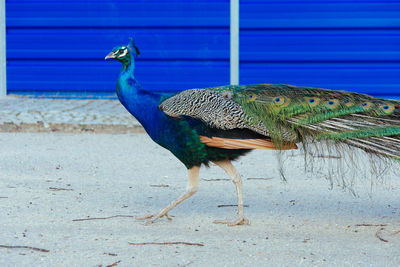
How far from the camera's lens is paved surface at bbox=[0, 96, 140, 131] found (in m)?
8.20

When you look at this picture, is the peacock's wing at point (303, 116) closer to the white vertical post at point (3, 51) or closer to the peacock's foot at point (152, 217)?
the peacock's foot at point (152, 217)

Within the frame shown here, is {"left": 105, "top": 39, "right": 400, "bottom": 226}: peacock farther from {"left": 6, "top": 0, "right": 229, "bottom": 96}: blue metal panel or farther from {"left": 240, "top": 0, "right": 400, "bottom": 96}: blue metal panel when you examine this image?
{"left": 6, "top": 0, "right": 229, "bottom": 96}: blue metal panel

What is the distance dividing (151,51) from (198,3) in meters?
0.96

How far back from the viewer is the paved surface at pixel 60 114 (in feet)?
26.9

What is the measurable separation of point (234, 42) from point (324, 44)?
127 cm

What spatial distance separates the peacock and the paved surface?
13.0 feet

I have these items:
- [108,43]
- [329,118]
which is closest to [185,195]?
[329,118]

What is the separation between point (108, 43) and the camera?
31.9 feet

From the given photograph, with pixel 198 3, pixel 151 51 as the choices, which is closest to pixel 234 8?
pixel 198 3

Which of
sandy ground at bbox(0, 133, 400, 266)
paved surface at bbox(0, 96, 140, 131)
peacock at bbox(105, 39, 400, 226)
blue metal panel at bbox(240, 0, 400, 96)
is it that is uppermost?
blue metal panel at bbox(240, 0, 400, 96)

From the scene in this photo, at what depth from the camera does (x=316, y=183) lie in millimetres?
5707

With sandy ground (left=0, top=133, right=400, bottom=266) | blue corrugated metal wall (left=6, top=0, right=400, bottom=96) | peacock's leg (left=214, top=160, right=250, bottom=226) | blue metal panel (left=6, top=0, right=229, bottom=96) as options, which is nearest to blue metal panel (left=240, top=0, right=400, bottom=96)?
blue corrugated metal wall (left=6, top=0, right=400, bottom=96)

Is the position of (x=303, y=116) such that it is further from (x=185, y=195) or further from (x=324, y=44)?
(x=324, y=44)


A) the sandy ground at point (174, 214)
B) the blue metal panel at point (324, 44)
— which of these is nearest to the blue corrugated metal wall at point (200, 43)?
the blue metal panel at point (324, 44)
